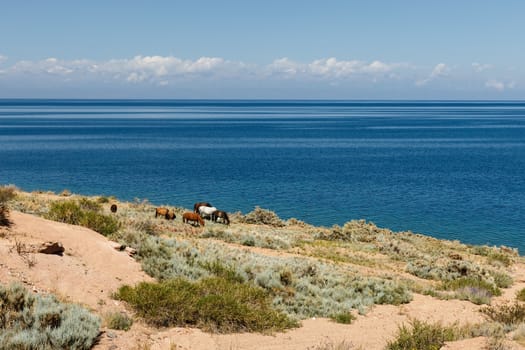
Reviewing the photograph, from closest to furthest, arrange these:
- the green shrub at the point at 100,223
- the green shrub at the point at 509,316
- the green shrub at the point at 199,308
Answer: the green shrub at the point at 199,308 < the green shrub at the point at 509,316 < the green shrub at the point at 100,223

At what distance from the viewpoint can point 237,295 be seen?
523 inches

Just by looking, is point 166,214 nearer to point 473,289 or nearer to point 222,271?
point 222,271

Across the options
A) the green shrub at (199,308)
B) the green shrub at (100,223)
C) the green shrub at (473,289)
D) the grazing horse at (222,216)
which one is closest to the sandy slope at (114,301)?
the green shrub at (199,308)

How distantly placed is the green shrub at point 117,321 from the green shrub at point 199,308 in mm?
663

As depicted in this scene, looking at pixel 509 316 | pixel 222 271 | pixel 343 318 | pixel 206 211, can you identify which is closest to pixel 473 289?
pixel 509 316

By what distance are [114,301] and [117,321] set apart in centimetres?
137

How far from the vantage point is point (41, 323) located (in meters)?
10.0

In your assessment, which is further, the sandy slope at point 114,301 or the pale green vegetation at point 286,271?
the pale green vegetation at point 286,271

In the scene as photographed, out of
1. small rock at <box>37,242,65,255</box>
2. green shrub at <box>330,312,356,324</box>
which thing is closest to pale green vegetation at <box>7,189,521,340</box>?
green shrub at <box>330,312,356,324</box>

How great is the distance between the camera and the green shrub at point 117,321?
10969 mm

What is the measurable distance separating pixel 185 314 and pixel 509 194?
5521cm

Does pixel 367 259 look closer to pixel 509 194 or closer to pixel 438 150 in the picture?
pixel 509 194

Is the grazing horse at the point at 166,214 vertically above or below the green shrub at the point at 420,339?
below

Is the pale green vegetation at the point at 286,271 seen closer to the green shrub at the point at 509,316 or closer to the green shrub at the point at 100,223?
the green shrub at the point at 100,223
